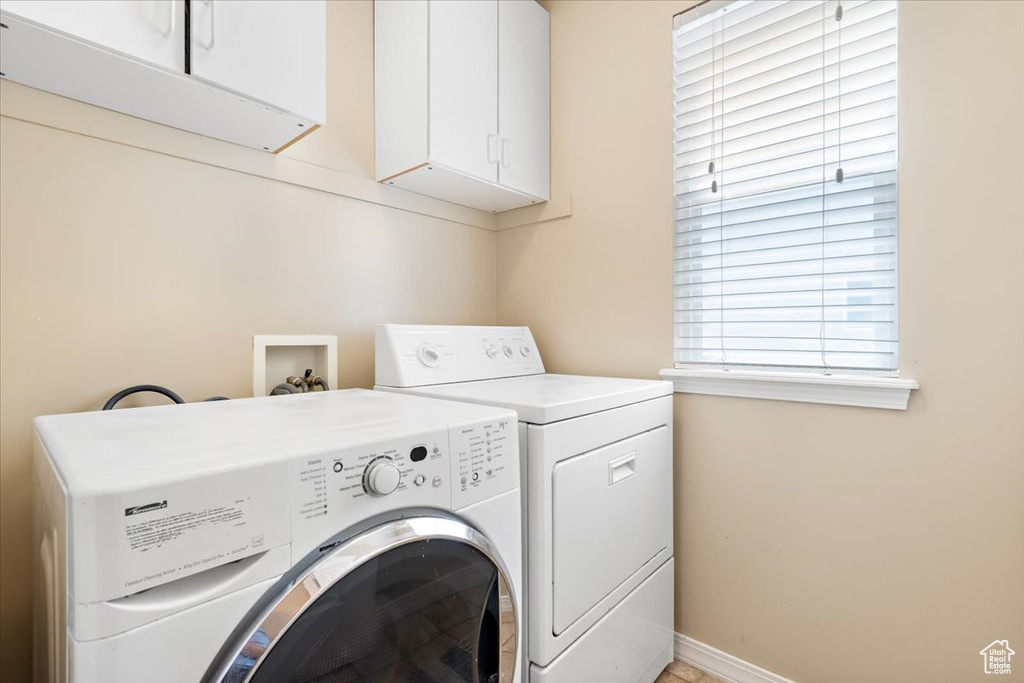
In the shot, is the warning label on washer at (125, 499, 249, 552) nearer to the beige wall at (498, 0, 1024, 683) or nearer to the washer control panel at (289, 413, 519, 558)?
the washer control panel at (289, 413, 519, 558)

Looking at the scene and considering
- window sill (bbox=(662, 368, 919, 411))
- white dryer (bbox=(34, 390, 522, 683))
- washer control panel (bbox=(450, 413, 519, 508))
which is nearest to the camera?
white dryer (bbox=(34, 390, 522, 683))

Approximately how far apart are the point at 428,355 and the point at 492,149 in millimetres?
790

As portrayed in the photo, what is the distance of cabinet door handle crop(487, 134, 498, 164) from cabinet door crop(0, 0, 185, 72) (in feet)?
3.06

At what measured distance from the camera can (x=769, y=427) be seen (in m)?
1.51

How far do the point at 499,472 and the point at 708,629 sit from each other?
1.22 metres

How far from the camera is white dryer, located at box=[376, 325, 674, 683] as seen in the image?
1113 millimetres

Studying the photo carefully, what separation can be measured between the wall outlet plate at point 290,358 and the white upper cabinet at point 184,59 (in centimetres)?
60

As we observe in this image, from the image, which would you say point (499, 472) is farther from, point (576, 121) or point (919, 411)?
point (576, 121)

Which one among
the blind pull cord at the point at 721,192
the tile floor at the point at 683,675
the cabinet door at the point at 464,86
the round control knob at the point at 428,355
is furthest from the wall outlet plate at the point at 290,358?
the tile floor at the point at 683,675

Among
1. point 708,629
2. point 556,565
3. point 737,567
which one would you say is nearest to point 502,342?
point 556,565

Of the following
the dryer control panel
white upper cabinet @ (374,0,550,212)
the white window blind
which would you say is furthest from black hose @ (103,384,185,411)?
the white window blind

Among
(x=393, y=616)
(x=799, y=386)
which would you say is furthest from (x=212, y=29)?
(x=799, y=386)

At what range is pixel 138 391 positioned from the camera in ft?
4.00

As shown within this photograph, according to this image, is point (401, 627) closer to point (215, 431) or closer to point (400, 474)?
point (400, 474)
